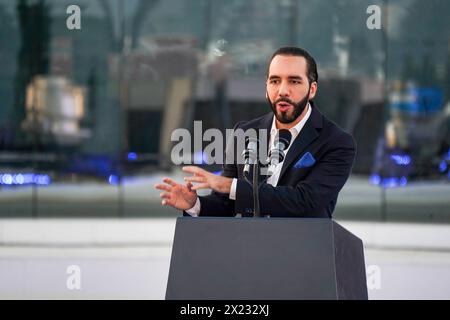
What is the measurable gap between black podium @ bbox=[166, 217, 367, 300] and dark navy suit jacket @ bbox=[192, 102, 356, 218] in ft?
1.05

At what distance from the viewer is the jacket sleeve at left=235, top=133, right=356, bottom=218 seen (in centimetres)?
327

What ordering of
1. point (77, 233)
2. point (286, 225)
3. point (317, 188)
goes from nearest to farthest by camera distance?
point (286, 225) < point (317, 188) < point (77, 233)

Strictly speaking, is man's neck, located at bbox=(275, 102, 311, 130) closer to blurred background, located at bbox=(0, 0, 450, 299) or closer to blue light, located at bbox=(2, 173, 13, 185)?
blurred background, located at bbox=(0, 0, 450, 299)

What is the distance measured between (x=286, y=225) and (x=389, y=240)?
9852mm

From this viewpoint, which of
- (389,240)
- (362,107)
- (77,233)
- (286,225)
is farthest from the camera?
(362,107)

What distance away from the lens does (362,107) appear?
48.0 feet

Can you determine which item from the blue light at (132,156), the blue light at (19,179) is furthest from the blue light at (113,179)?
the blue light at (19,179)

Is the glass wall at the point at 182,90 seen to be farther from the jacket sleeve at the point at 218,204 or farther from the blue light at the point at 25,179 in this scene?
the jacket sleeve at the point at 218,204

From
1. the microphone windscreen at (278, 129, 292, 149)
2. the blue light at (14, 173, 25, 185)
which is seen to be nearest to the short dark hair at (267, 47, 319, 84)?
the microphone windscreen at (278, 129, 292, 149)

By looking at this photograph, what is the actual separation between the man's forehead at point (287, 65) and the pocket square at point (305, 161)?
0.32 m

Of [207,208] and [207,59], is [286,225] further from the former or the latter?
[207,59]

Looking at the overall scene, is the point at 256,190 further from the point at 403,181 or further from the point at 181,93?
the point at 181,93
